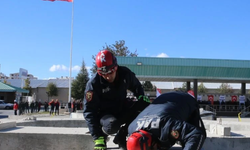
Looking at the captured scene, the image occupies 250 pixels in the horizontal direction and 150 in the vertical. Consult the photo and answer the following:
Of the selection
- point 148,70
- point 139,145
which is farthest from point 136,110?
point 148,70

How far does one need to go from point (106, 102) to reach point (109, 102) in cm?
5

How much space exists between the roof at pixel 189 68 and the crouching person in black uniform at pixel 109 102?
25.1 metres

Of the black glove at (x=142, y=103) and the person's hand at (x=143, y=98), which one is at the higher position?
the person's hand at (x=143, y=98)

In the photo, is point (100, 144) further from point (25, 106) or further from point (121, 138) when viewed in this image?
point (25, 106)

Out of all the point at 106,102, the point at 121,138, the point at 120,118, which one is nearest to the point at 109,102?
the point at 106,102

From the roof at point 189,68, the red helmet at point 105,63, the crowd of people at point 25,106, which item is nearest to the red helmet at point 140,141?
the red helmet at point 105,63

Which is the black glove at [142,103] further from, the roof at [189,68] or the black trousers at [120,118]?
the roof at [189,68]

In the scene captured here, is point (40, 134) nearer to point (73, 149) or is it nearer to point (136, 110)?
point (73, 149)

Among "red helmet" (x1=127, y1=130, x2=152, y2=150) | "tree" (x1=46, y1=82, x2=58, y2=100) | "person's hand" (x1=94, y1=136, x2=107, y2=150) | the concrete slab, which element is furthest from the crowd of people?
"tree" (x1=46, y1=82, x2=58, y2=100)

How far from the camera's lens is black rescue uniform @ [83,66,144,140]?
3.79 meters

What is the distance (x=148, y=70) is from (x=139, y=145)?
91.0 feet

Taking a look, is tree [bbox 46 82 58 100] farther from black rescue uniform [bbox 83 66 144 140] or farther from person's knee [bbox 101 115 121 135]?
person's knee [bbox 101 115 121 135]

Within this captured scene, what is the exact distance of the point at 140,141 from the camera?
2.63 metres

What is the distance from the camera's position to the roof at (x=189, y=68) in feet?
98.0
